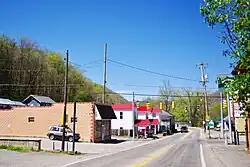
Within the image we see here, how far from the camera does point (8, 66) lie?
196ft

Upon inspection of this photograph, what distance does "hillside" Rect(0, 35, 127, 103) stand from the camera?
5916 cm

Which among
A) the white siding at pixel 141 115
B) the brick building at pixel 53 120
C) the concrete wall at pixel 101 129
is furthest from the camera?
the white siding at pixel 141 115

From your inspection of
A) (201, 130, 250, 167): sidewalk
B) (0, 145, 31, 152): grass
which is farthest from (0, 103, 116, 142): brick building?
(201, 130, 250, 167): sidewalk

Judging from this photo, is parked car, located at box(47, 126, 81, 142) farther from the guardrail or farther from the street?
the street

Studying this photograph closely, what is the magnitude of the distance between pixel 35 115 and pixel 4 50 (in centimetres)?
1487

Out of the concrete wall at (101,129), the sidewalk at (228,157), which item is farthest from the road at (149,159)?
the concrete wall at (101,129)

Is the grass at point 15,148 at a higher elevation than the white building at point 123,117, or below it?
below

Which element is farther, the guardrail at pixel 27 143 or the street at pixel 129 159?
the guardrail at pixel 27 143

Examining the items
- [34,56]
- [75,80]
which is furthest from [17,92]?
[75,80]

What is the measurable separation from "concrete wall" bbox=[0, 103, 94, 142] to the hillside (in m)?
12.3

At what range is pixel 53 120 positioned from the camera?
47062 mm

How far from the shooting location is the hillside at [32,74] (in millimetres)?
59156

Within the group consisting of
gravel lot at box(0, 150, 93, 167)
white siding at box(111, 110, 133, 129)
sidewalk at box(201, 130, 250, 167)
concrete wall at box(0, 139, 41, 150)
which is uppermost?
white siding at box(111, 110, 133, 129)

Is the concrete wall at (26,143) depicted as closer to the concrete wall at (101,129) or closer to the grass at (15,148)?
the grass at (15,148)
